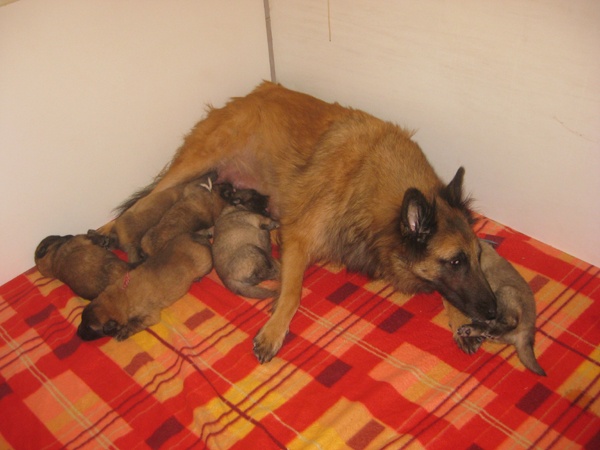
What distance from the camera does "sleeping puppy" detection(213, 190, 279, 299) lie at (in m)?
3.23

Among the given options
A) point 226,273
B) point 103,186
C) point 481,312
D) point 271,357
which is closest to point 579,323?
point 481,312

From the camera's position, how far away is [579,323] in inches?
121

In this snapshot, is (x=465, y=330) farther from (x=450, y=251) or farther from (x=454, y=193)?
(x=454, y=193)

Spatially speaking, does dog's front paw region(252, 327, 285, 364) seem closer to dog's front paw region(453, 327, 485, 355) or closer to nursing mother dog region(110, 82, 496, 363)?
nursing mother dog region(110, 82, 496, 363)

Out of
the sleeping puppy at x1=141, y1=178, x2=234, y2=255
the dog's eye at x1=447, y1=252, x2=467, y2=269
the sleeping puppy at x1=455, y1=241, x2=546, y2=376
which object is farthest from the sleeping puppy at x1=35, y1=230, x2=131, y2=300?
the sleeping puppy at x1=455, y1=241, x2=546, y2=376

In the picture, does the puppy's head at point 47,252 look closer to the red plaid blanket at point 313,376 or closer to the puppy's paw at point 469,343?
the red plaid blanket at point 313,376

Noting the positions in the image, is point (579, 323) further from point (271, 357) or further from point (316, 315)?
point (271, 357)

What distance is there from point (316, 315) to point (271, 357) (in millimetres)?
400

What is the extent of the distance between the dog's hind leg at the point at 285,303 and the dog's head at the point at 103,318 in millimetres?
763

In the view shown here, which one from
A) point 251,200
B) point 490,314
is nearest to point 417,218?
point 490,314

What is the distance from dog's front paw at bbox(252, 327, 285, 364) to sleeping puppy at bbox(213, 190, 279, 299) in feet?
1.02

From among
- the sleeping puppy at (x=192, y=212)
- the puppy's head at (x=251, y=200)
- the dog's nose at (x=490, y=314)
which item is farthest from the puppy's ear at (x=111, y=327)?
the dog's nose at (x=490, y=314)

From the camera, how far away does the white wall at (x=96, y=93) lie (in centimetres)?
314

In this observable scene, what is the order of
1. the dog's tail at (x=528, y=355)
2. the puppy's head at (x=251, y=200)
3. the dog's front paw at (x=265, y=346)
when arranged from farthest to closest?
the puppy's head at (x=251, y=200)
the dog's front paw at (x=265, y=346)
the dog's tail at (x=528, y=355)
